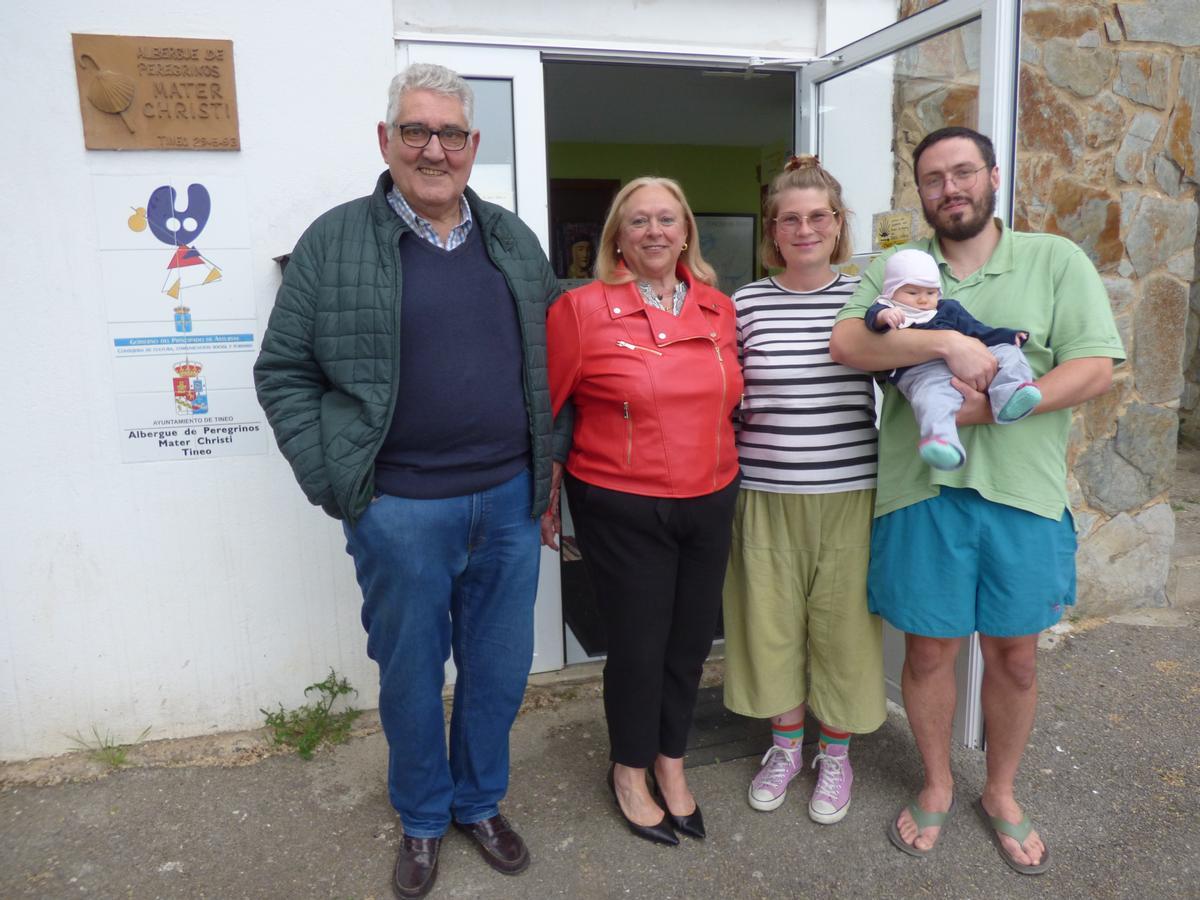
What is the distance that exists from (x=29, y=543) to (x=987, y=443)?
2.93 m

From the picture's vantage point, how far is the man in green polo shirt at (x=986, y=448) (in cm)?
205

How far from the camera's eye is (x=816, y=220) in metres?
2.32

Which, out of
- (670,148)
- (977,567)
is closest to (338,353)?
(977,567)

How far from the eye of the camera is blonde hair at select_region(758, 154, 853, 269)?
2.36 m

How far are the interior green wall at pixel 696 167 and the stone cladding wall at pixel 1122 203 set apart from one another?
3717mm

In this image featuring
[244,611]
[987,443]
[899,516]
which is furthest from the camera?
[244,611]

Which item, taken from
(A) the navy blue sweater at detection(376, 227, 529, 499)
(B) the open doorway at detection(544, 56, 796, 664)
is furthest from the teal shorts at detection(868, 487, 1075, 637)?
(B) the open doorway at detection(544, 56, 796, 664)

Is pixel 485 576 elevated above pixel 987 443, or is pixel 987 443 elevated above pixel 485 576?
pixel 987 443

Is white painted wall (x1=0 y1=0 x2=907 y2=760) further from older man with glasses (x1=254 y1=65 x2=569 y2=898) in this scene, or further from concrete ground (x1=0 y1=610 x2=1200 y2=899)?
older man with glasses (x1=254 y1=65 x2=569 y2=898)

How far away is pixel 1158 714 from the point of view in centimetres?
311

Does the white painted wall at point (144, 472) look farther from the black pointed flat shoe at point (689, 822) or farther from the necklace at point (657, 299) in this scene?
the black pointed flat shoe at point (689, 822)

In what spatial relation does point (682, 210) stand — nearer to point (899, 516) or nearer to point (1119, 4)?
point (899, 516)

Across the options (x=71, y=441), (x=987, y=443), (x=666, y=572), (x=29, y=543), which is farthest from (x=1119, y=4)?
(x=29, y=543)

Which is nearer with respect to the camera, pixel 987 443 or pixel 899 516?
pixel 987 443
